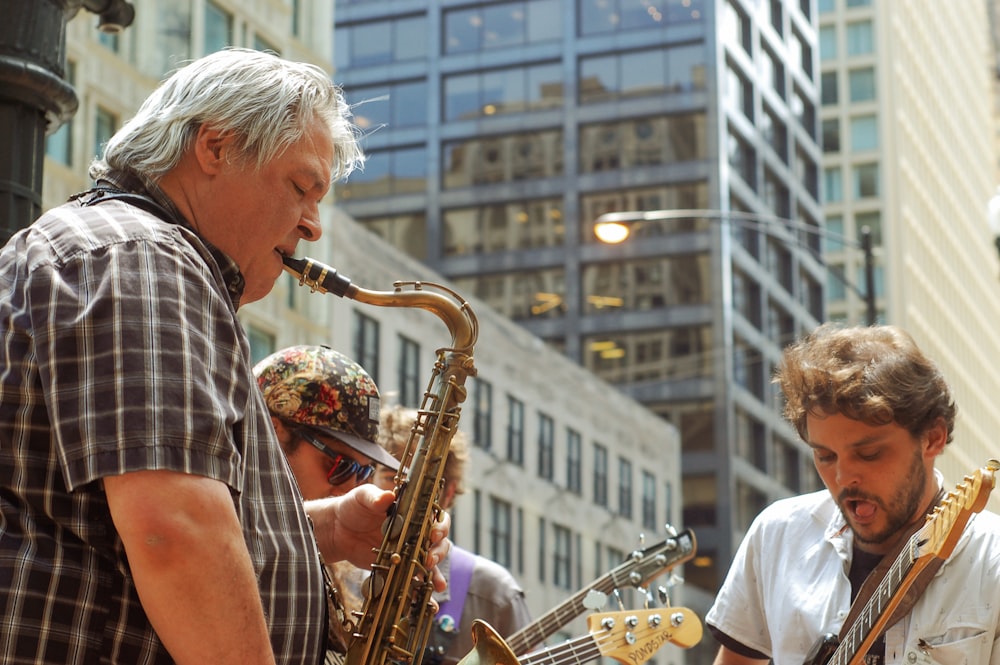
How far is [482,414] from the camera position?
5269 centimetres

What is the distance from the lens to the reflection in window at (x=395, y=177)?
79688mm

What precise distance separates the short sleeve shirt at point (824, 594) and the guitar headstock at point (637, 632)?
28 centimetres

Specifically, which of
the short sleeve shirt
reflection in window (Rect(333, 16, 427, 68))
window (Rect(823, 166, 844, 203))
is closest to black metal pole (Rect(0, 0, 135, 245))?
the short sleeve shirt

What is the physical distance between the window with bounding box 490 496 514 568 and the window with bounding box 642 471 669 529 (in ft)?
43.9

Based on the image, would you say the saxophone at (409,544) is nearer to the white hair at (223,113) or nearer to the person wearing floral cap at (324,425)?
the white hair at (223,113)

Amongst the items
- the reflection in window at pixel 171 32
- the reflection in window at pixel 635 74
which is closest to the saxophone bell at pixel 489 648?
the reflection in window at pixel 171 32

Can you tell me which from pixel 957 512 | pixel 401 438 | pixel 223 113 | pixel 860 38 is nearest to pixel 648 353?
pixel 860 38

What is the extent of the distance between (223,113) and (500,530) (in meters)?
49.7

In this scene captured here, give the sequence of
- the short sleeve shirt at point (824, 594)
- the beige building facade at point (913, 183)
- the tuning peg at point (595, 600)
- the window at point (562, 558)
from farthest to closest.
Answer: 1. the beige building facade at point (913, 183)
2. the window at point (562, 558)
3. the tuning peg at point (595, 600)
4. the short sleeve shirt at point (824, 594)

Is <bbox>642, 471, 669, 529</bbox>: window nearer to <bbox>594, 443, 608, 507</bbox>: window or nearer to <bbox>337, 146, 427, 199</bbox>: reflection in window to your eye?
<bbox>594, 443, 608, 507</bbox>: window

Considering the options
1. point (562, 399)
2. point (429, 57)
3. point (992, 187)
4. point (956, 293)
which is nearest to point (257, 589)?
point (562, 399)

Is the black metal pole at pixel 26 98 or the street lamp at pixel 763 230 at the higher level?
the street lamp at pixel 763 230

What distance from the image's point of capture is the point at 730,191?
77.2 metres

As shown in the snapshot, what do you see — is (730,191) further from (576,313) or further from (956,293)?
(956,293)
